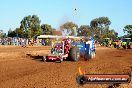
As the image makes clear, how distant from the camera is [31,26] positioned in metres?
90.1

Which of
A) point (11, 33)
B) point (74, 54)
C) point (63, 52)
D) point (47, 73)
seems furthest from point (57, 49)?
point (11, 33)

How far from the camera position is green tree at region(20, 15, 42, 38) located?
87.1 meters

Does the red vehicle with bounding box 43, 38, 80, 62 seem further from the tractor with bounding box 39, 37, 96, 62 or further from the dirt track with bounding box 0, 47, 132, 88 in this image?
the dirt track with bounding box 0, 47, 132, 88

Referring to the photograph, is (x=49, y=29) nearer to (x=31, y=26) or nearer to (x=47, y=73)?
(x=31, y=26)

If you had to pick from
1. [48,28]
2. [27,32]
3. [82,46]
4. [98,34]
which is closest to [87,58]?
[82,46]

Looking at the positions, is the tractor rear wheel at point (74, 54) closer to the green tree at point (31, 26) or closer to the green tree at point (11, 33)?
the green tree at point (31, 26)

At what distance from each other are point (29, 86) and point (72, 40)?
1440cm

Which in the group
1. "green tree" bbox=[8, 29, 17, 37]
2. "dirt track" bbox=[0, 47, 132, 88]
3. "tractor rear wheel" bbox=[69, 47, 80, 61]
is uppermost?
"green tree" bbox=[8, 29, 17, 37]

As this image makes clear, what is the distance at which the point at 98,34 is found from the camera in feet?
397

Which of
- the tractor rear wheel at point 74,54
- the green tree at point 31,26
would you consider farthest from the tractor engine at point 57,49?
the green tree at point 31,26

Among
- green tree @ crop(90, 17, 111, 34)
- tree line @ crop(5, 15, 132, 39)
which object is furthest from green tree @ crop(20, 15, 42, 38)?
green tree @ crop(90, 17, 111, 34)

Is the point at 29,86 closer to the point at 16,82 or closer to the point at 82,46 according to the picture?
the point at 16,82

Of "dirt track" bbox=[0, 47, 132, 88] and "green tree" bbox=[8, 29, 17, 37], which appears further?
"green tree" bbox=[8, 29, 17, 37]

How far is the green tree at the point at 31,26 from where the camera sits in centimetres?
8706
